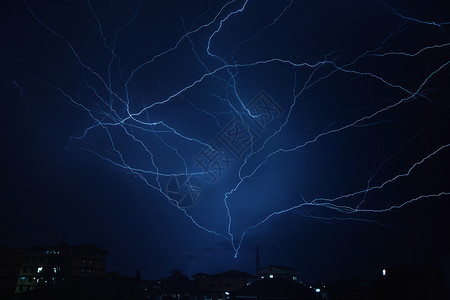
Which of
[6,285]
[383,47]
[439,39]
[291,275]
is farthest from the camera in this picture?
[291,275]

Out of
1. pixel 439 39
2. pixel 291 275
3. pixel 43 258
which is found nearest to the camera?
pixel 439 39

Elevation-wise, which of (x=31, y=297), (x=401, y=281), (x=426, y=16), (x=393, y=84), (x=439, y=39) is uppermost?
(x=426, y=16)

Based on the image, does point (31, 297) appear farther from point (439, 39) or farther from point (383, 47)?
point (439, 39)

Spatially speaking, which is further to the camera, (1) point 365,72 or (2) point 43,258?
(2) point 43,258

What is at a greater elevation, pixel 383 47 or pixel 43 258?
pixel 383 47

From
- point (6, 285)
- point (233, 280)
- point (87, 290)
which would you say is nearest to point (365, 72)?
point (87, 290)

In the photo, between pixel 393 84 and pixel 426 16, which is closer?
pixel 426 16

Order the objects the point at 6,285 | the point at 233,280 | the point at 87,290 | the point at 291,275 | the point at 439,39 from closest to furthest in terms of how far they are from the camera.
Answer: the point at 439,39, the point at 87,290, the point at 6,285, the point at 233,280, the point at 291,275

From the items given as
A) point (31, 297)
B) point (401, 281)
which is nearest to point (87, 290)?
point (31, 297)

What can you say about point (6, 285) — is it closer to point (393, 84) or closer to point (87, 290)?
point (87, 290)
